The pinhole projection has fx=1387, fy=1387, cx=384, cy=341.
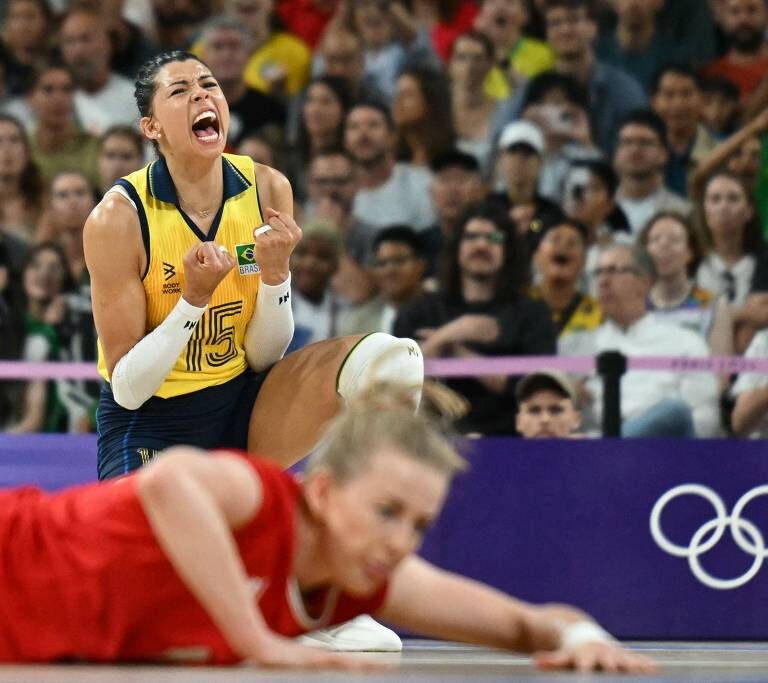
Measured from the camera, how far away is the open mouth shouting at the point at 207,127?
4.22 meters

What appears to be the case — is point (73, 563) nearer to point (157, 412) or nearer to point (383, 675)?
point (383, 675)

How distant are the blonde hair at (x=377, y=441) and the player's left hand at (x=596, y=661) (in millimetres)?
427

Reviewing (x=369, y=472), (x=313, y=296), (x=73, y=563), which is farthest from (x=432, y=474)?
(x=313, y=296)

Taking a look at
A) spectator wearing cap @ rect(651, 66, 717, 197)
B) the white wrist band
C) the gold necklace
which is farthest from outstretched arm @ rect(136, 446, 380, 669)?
spectator wearing cap @ rect(651, 66, 717, 197)

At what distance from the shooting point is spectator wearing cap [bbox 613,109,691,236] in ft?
23.9

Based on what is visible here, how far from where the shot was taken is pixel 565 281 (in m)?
6.93

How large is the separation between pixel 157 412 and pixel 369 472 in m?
1.96

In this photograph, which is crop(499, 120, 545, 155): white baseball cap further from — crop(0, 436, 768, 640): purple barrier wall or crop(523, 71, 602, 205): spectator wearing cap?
crop(0, 436, 768, 640): purple barrier wall

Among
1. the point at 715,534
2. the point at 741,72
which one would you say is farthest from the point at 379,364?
the point at 741,72

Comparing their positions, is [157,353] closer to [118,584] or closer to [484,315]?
[118,584]

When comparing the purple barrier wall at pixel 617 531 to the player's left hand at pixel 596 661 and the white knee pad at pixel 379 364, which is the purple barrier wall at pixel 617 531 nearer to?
the white knee pad at pixel 379 364

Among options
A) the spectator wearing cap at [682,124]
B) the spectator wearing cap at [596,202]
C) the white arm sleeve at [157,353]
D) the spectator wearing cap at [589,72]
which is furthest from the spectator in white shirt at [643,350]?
the white arm sleeve at [157,353]

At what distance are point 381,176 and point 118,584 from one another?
5.16 meters

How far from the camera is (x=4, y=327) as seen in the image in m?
7.30
